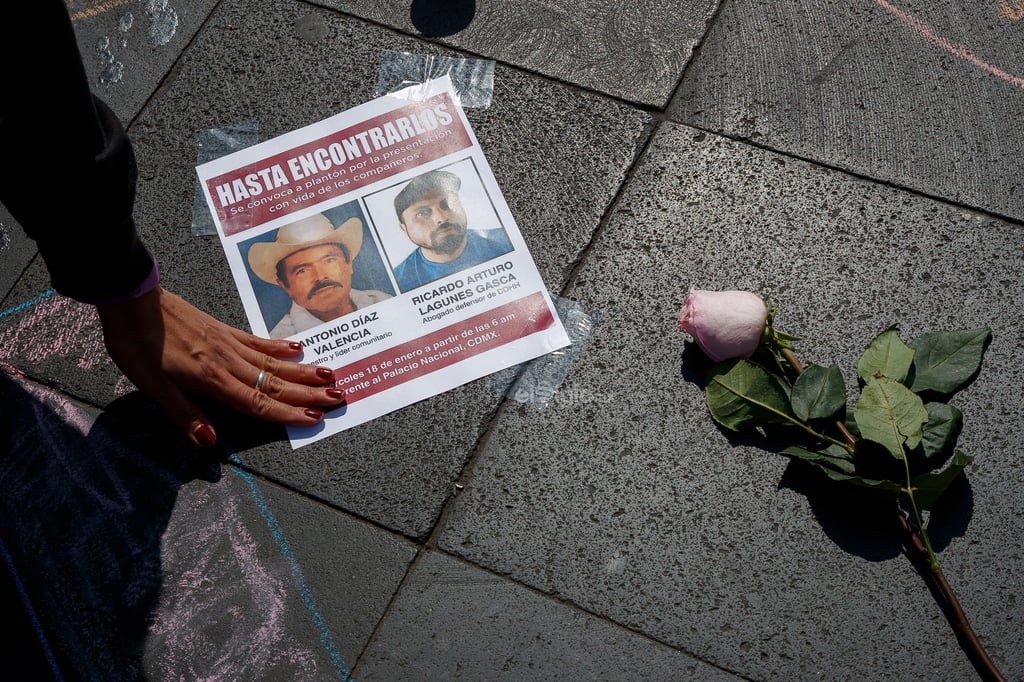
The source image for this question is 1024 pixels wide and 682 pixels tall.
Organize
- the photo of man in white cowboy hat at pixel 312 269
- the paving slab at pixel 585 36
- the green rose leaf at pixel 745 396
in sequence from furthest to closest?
the paving slab at pixel 585 36 < the photo of man in white cowboy hat at pixel 312 269 < the green rose leaf at pixel 745 396

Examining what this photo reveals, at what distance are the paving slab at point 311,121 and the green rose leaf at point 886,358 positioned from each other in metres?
0.61

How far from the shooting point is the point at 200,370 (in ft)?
5.32

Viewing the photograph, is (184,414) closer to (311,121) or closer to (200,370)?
(200,370)

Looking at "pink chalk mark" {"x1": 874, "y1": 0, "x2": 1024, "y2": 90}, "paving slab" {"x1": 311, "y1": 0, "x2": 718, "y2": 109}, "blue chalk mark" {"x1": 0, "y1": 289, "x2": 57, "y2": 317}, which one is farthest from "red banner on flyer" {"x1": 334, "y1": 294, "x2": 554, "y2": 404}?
"pink chalk mark" {"x1": 874, "y1": 0, "x2": 1024, "y2": 90}

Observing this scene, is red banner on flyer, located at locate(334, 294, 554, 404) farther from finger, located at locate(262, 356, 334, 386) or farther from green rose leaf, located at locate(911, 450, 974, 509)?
green rose leaf, located at locate(911, 450, 974, 509)

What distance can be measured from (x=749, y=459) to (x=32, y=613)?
1.42 meters

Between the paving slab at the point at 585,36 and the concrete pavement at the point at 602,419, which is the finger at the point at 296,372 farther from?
the paving slab at the point at 585,36

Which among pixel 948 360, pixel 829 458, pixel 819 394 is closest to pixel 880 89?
pixel 948 360

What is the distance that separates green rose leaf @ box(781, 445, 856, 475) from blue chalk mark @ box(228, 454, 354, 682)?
910 mm

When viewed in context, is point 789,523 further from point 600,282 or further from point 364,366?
point 364,366

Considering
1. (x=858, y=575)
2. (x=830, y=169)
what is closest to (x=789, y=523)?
(x=858, y=575)

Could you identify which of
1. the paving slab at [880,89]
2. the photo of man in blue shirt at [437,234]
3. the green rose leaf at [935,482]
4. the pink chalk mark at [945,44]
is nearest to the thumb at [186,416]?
the photo of man in blue shirt at [437,234]

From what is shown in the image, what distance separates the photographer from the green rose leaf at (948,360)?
1515mm

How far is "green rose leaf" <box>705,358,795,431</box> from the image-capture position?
152cm
